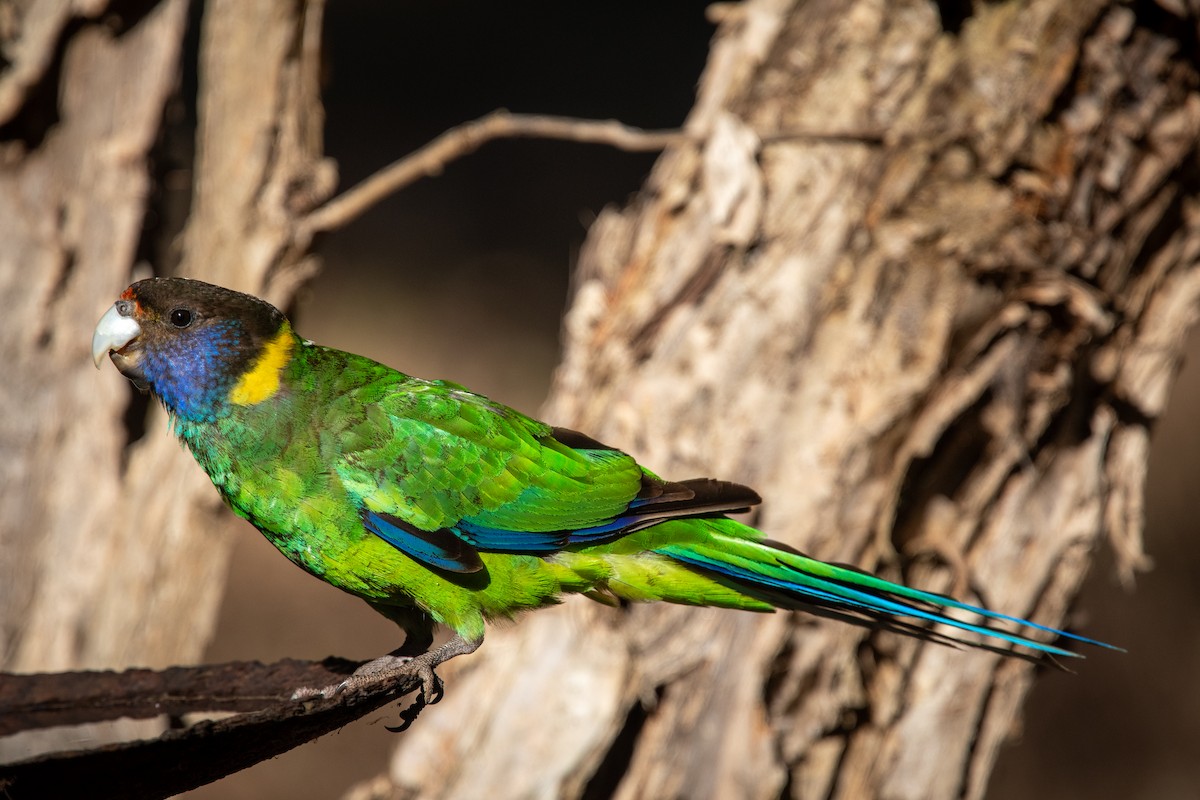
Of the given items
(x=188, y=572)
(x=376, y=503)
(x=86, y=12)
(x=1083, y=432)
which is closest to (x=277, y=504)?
(x=376, y=503)

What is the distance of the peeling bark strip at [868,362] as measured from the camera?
12.0ft

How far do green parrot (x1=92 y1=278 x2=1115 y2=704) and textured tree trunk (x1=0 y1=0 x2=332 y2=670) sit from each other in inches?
Result: 43.5

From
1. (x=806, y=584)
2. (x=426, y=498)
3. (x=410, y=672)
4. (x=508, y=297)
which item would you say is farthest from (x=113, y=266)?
(x=508, y=297)

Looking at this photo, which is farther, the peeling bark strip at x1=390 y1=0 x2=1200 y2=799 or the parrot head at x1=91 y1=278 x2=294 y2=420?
the peeling bark strip at x1=390 y1=0 x2=1200 y2=799

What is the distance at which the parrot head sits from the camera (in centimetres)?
254

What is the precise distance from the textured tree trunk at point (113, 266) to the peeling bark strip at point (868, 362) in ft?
3.36

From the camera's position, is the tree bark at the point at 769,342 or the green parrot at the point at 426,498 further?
the tree bark at the point at 769,342

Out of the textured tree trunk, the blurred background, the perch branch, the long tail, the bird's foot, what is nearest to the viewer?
the perch branch

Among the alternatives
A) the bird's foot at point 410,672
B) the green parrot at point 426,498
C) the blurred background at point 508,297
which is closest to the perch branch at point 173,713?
the bird's foot at point 410,672

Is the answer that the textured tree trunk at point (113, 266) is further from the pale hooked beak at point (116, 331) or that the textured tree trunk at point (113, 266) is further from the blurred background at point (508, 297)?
the pale hooked beak at point (116, 331)

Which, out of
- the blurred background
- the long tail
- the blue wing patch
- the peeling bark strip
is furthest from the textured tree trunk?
the long tail

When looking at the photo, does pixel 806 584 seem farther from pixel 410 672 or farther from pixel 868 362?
pixel 868 362

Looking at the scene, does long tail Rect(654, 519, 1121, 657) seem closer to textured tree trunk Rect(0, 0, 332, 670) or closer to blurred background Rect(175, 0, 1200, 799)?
textured tree trunk Rect(0, 0, 332, 670)

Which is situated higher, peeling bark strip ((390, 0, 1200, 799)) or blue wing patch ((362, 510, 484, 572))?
peeling bark strip ((390, 0, 1200, 799))
